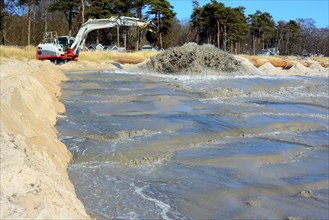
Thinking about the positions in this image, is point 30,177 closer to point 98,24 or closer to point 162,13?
point 98,24

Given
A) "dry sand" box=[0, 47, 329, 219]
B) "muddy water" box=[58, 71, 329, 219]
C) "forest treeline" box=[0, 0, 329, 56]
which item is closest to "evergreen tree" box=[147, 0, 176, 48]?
"forest treeline" box=[0, 0, 329, 56]

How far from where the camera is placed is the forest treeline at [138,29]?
5109cm

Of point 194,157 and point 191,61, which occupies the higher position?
point 191,61

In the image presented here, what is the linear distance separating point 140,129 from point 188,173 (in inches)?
118

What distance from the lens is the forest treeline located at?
5109 cm

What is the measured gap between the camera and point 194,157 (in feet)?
26.1

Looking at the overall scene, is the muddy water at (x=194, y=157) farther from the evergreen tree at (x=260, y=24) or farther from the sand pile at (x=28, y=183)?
the evergreen tree at (x=260, y=24)

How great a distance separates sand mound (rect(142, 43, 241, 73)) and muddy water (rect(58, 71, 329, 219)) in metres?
15.1

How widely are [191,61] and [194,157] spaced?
22.5 metres

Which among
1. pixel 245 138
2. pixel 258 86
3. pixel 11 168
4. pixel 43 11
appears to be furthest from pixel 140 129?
pixel 43 11

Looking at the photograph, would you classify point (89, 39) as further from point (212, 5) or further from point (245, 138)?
point (245, 138)

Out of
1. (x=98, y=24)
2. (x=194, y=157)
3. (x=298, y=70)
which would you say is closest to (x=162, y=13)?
(x=298, y=70)

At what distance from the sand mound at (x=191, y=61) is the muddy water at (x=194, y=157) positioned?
15100mm

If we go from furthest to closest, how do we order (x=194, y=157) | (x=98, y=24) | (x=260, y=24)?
(x=260, y=24) < (x=98, y=24) < (x=194, y=157)
